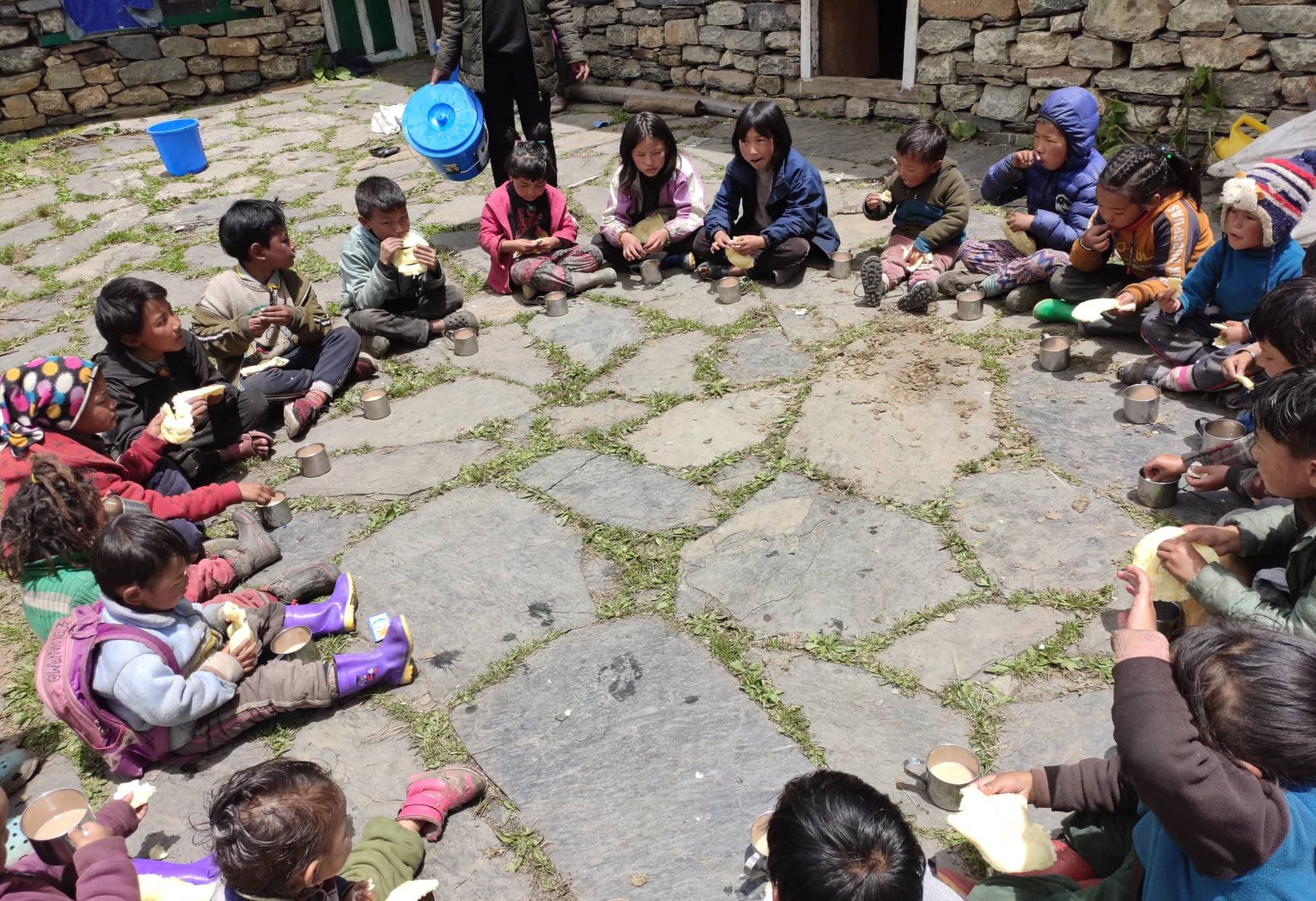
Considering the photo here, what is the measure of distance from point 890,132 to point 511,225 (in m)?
3.54

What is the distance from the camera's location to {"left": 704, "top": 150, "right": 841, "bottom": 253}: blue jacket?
5270 millimetres

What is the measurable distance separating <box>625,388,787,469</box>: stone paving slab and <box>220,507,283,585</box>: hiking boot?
1443 mm

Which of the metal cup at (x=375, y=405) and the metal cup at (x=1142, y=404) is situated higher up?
the metal cup at (x=1142, y=404)

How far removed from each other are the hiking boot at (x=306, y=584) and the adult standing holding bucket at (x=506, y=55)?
3.87m

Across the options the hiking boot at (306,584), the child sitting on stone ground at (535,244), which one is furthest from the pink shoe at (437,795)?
the child sitting on stone ground at (535,244)

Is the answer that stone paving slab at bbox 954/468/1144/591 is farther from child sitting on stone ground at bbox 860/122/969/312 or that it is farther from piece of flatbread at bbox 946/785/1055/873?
child sitting on stone ground at bbox 860/122/969/312

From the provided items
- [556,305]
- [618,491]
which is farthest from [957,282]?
[618,491]

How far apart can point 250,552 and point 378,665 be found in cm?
93

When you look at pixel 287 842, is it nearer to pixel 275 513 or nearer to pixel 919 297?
pixel 275 513

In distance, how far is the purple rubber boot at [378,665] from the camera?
2859 mm

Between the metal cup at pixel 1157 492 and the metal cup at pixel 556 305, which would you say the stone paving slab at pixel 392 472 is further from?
the metal cup at pixel 1157 492

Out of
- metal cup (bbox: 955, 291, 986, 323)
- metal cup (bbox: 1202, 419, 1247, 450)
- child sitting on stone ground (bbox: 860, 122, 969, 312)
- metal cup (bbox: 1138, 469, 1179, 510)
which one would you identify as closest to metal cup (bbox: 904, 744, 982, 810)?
metal cup (bbox: 1138, 469, 1179, 510)

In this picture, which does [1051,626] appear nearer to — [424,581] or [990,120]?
[424,581]

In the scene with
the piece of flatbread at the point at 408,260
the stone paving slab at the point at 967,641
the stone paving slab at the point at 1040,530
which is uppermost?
the piece of flatbread at the point at 408,260
